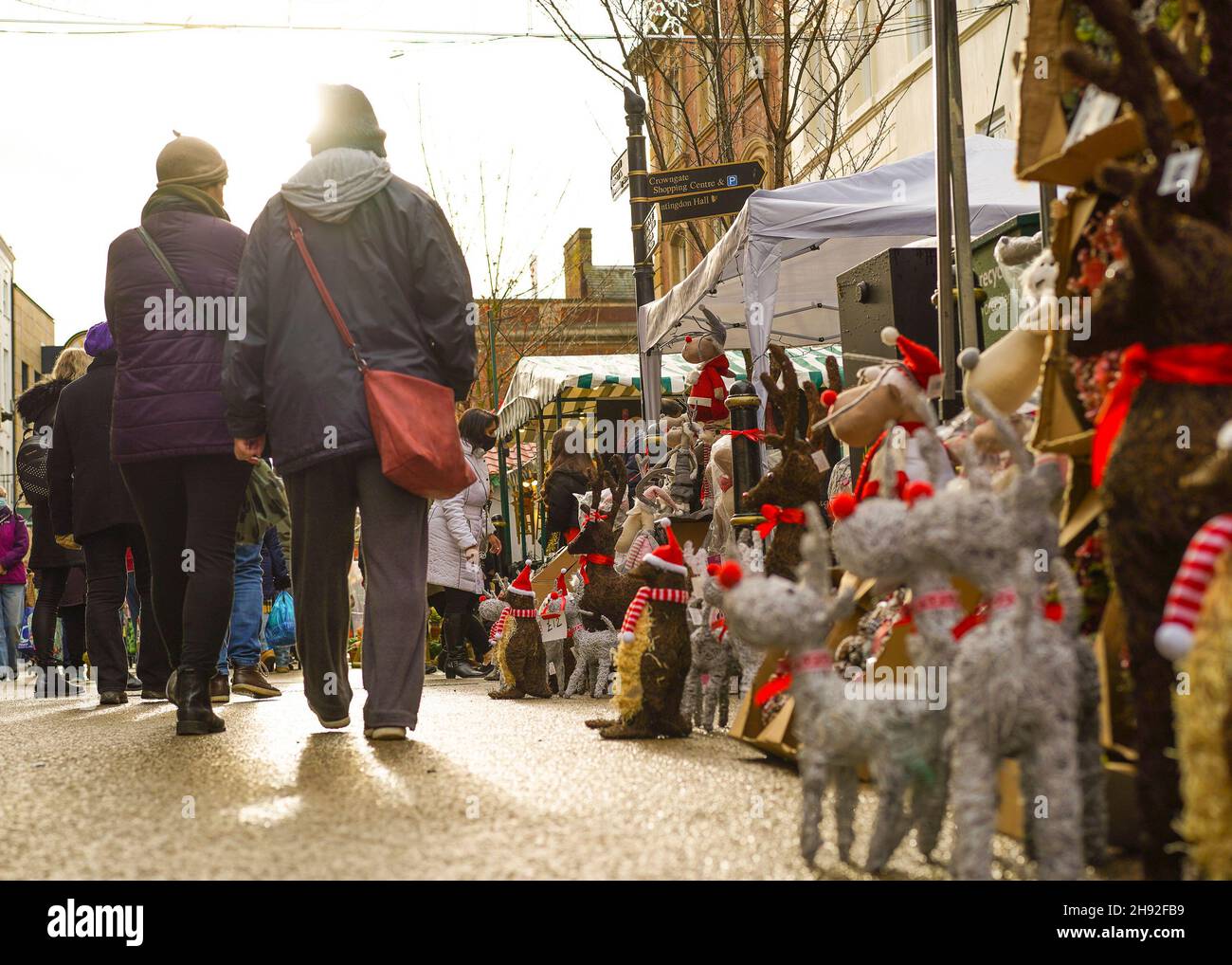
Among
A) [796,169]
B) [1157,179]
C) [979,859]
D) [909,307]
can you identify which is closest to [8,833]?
[979,859]

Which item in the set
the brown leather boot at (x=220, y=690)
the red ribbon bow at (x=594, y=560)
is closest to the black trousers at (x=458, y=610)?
the red ribbon bow at (x=594, y=560)

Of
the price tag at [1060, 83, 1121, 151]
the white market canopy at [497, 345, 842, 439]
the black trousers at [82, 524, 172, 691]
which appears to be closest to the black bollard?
the black trousers at [82, 524, 172, 691]

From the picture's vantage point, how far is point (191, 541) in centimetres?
530

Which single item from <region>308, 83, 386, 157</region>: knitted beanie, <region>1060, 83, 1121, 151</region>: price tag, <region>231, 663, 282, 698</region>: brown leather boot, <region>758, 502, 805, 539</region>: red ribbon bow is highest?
<region>308, 83, 386, 157</region>: knitted beanie

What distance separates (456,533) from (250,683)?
2.70 m

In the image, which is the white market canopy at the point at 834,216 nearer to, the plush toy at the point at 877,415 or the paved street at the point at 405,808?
the plush toy at the point at 877,415

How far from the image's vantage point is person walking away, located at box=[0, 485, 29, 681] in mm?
11594

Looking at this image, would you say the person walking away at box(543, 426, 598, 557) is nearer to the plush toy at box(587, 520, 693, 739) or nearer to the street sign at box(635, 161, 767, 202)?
the street sign at box(635, 161, 767, 202)

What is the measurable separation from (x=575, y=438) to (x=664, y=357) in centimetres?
678

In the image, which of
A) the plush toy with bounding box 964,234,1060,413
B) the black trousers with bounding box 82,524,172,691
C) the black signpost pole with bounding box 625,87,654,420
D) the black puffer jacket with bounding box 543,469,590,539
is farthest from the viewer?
the black signpost pole with bounding box 625,87,654,420

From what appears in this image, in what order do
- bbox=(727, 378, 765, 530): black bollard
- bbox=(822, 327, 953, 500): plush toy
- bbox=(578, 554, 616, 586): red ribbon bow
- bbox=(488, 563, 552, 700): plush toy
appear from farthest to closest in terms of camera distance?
bbox=(488, 563, 552, 700): plush toy → bbox=(578, 554, 616, 586): red ribbon bow → bbox=(727, 378, 765, 530): black bollard → bbox=(822, 327, 953, 500): plush toy

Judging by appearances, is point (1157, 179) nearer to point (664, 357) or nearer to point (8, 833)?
point (8, 833)

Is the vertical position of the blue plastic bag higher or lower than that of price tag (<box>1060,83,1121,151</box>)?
lower

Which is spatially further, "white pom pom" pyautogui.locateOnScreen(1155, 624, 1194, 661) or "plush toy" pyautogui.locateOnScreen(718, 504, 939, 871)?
"plush toy" pyautogui.locateOnScreen(718, 504, 939, 871)
